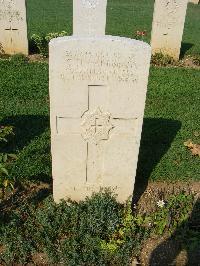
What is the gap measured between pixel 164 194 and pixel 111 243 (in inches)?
52.8

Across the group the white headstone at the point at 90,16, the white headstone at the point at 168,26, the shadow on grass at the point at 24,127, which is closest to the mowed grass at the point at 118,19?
the white headstone at the point at 168,26

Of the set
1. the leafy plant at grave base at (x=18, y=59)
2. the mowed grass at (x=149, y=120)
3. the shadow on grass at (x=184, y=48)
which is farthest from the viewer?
the shadow on grass at (x=184, y=48)

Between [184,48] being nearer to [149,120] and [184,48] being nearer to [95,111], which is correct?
[149,120]

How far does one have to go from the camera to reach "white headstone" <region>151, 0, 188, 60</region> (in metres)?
11.1

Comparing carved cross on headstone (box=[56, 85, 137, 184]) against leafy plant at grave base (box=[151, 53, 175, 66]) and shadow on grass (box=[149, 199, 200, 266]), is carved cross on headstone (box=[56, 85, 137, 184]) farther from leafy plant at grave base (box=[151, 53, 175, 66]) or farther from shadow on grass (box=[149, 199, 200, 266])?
leafy plant at grave base (box=[151, 53, 175, 66])

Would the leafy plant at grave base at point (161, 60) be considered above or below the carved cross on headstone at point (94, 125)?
below

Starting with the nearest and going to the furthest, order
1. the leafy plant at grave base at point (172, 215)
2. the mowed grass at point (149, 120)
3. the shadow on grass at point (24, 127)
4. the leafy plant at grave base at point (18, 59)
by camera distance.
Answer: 1. the leafy plant at grave base at point (172, 215)
2. the mowed grass at point (149, 120)
3. the shadow on grass at point (24, 127)
4. the leafy plant at grave base at point (18, 59)

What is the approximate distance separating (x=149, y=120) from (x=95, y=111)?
3370 millimetres

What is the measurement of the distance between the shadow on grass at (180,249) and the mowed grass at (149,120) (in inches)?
48.2

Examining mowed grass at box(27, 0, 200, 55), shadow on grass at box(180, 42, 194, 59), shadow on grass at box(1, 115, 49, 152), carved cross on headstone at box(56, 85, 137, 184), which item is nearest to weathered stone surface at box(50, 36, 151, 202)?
carved cross on headstone at box(56, 85, 137, 184)

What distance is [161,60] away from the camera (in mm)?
11047

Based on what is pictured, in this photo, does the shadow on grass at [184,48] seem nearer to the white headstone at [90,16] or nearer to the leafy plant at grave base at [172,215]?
the white headstone at [90,16]

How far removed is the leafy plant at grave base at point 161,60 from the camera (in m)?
11.1

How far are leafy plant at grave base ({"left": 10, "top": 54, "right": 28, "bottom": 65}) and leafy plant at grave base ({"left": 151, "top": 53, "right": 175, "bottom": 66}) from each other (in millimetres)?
3757
